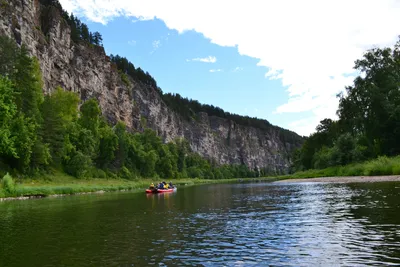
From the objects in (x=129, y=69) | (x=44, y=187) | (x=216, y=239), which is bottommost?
(x=216, y=239)

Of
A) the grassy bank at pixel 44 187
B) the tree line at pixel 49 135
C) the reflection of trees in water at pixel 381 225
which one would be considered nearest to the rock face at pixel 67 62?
the tree line at pixel 49 135

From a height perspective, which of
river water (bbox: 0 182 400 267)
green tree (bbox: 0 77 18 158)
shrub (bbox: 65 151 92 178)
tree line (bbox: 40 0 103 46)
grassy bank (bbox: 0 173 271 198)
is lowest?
river water (bbox: 0 182 400 267)

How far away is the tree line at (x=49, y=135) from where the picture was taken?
50.3 m

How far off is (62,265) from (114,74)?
136301 millimetres

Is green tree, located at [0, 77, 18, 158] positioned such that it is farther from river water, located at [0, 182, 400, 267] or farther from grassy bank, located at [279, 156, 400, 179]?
grassy bank, located at [279, 156, 400, 179]

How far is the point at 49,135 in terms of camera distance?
63.1m

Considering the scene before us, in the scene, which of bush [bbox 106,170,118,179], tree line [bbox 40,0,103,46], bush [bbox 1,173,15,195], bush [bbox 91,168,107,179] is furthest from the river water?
tree line [bbox 40,0,103,46]

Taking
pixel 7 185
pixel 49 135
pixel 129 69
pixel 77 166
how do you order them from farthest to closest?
pixel 129 69
pixel 77 166
pixel 49 135
pixel 7 185

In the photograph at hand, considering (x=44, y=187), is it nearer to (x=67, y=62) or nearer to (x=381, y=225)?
(x=381, y=225)

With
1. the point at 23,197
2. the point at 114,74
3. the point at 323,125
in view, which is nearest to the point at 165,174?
the point at 114,74

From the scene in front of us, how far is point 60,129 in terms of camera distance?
65375 millimetres

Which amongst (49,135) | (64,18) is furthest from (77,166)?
(64,18)

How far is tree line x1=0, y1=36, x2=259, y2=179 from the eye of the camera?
50.3m

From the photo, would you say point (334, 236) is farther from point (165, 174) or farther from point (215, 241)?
point (165, 174)
